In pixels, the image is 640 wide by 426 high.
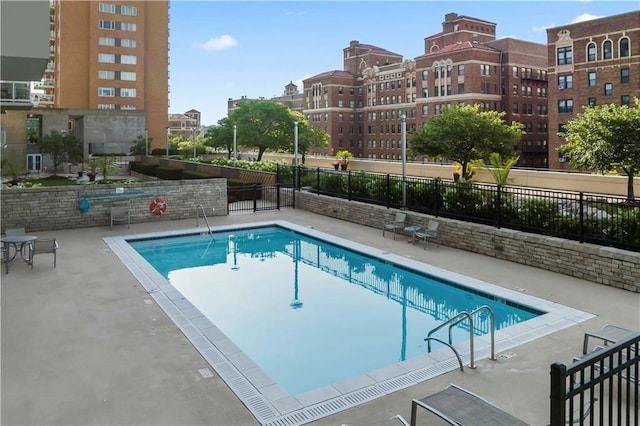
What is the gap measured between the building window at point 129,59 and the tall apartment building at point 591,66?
58741 millimetres

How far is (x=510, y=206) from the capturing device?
14.1 meters

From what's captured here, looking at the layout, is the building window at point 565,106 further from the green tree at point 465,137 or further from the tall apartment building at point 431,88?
the green tree at point 465,137

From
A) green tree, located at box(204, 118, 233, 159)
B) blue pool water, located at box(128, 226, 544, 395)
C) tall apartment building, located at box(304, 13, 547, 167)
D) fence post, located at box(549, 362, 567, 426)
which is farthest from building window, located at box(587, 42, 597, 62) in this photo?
fence post, located at box(549, 362, 567, 426)

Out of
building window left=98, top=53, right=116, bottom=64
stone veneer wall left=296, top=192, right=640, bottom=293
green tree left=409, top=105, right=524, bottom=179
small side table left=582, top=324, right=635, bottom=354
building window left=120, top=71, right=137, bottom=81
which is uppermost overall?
building window left=98, top=53, right=116, bottom=64

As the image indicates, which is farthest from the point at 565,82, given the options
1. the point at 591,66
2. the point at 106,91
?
the point at 106,91

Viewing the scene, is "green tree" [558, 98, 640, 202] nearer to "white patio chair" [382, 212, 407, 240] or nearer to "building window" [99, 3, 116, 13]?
"white patio chair" [382, 212, 407, 240]

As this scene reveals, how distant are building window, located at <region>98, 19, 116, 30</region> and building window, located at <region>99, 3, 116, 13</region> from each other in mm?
1559

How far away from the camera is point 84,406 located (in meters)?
5.89

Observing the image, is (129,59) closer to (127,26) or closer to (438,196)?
(127,26)

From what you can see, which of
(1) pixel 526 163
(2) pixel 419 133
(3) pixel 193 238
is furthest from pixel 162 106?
(3) pixel 193 238

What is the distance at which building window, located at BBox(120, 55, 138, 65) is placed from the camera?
74125 millimetres

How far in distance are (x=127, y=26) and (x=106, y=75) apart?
828 centimetres

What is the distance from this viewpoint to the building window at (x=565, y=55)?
61597 mm

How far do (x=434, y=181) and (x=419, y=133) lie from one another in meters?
21.0
